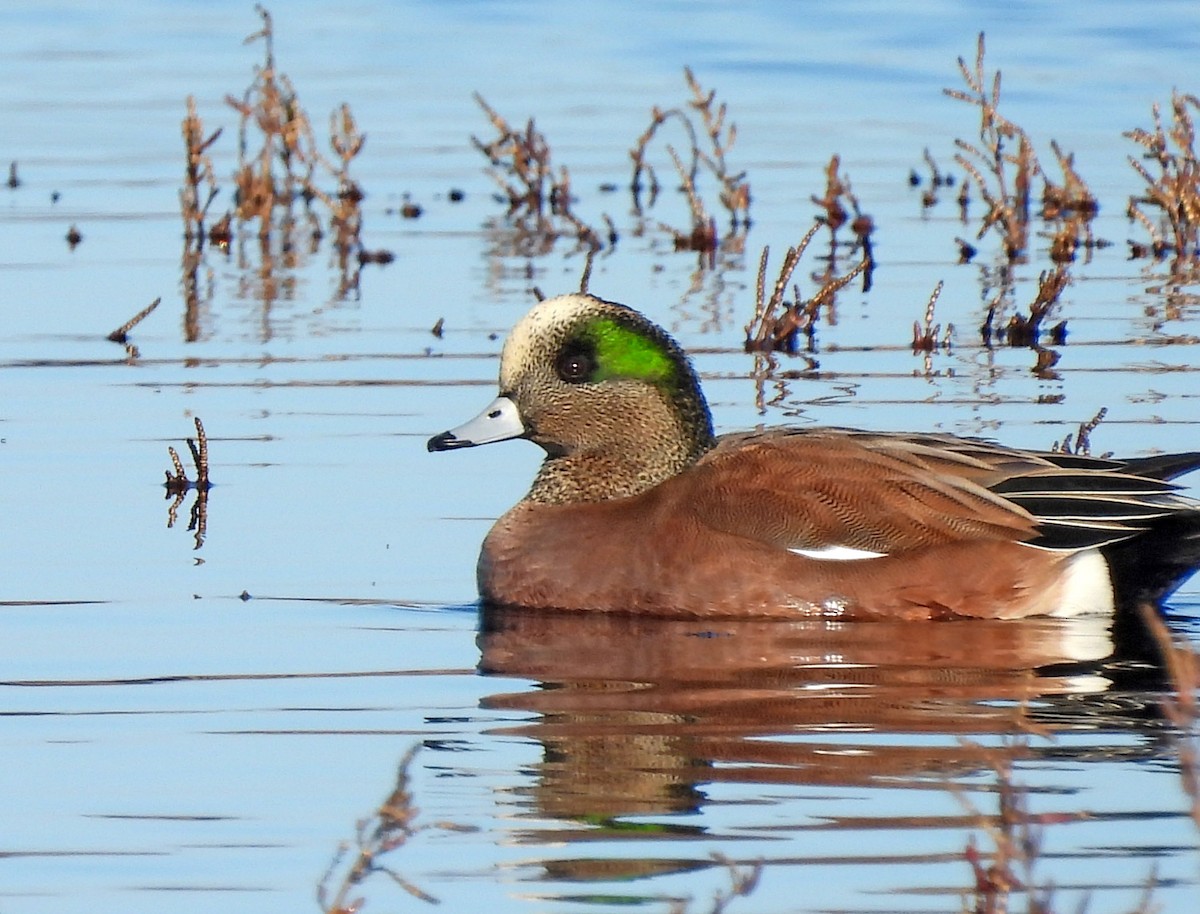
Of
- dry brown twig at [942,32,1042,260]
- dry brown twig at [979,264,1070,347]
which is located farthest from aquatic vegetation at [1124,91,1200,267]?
dry brown twig at [979,264,1070,347]

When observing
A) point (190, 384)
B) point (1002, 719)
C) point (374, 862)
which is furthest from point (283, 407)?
point (374, 862)

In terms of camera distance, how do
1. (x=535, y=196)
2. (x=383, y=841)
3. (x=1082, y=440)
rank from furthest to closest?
(x=535, y=196)
(x=1082, y=440)
(x=383, y=841)

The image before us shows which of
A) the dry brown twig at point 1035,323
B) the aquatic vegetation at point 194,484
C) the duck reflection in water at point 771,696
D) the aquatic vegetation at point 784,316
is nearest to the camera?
the duck reflection in water at point 771,696

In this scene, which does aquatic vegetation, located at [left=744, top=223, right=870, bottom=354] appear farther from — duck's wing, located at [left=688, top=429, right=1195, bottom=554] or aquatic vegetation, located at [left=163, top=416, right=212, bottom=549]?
duck's wing, located at [left=688, top=429, right=1195, bottom=554]

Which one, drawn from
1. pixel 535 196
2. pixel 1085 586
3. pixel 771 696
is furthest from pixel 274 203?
pixel 771 696

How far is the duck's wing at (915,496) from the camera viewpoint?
20.9ft

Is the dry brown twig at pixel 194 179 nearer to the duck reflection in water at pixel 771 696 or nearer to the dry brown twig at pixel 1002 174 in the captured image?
the dry brown twig at pixel 1002 174

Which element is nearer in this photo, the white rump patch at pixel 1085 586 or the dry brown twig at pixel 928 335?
the white rump patch at pixel 1085 586

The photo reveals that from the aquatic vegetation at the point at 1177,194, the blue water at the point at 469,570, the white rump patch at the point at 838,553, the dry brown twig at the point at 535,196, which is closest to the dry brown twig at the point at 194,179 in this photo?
the blue water at the point at 469,570

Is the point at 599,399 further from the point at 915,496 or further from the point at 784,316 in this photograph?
the point at 784,316

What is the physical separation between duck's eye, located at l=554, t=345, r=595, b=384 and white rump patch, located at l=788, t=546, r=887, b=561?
2.72 ft

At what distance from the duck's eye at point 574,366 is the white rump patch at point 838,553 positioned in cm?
83

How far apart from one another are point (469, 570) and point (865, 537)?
1.04 meters

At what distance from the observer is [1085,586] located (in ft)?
21.1
